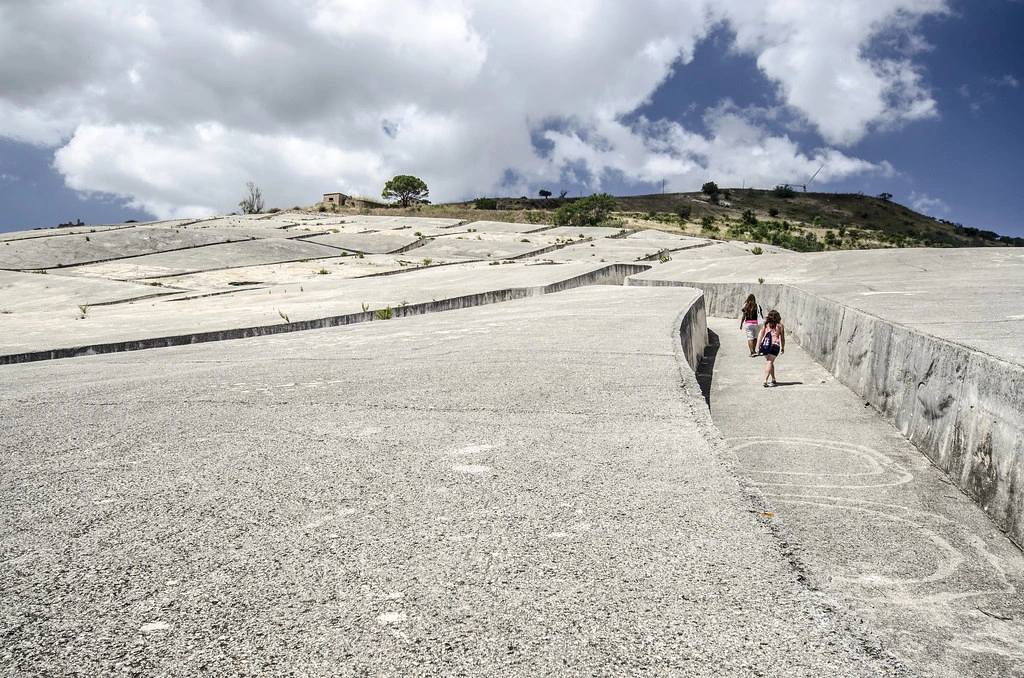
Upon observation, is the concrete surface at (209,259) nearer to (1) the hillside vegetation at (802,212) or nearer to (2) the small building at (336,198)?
(1) the hillside vegetation at (802,212)

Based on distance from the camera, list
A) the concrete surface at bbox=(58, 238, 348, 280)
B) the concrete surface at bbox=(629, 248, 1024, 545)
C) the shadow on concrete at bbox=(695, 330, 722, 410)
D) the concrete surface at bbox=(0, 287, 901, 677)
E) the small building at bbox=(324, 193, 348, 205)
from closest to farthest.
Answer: the concrete surface at bbox=(0, 287, 901, 677), the concrete surface at bbox=(629, 248, 1024, 545), the shadow on concrete at bbox=(695, 330, 722, 410), the concrete surface at bbox=(58, 238, 348, 280), the small building at bbox=(324, 193, 348, 205)

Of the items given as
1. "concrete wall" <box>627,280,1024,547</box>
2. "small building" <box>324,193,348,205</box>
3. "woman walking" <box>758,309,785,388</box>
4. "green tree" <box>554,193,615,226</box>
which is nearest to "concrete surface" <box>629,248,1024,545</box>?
"concrete wall" <box>627,280,1024,547</box>

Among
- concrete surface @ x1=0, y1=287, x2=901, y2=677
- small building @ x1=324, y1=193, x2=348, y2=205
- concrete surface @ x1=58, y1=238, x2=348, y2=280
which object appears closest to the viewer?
concrete surface @ x1=0, y1=287, x2=901, y2=677

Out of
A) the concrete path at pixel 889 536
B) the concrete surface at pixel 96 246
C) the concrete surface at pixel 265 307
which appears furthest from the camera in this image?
the concrete surface at pixel 96 246

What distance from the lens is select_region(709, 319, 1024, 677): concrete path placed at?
343 cm

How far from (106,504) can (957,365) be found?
610 cm

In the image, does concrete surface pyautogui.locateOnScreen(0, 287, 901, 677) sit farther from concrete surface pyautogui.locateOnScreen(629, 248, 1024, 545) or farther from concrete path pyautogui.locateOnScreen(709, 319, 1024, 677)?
concrete surface pyautogui.locateOnScreen(629, 248, 1024, 545)

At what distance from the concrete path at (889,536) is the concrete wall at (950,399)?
17cm

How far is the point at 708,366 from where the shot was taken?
1234cm

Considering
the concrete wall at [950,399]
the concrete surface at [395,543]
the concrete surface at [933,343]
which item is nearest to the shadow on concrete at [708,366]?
the concrete surface at [933,343]

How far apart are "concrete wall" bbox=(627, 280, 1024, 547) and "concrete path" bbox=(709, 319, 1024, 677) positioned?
165 mm

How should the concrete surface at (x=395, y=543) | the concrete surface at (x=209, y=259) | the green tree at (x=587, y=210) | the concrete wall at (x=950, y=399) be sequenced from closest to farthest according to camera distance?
the concrete surface at (x=395, y=543)
the concrete wall at (x=950, y=399)
the concrete surface at (x=209, y=259)
the green tree at (x=587, y=210)

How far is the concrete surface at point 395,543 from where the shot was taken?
6.88ft

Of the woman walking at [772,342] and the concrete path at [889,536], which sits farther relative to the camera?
the woman walking at [772,342]
